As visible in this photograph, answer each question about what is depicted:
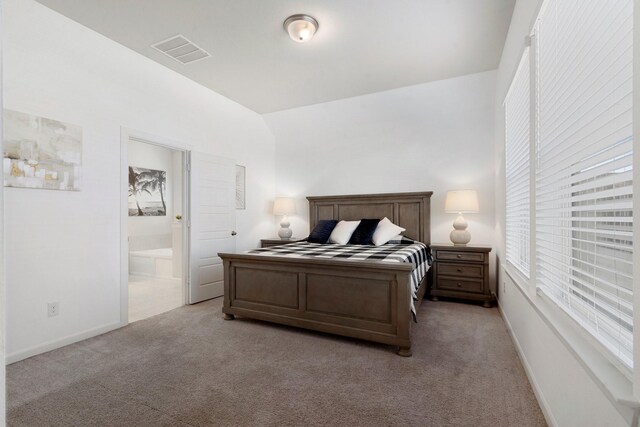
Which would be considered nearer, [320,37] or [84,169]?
[84,169]

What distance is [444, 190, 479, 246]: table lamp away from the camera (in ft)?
12.6

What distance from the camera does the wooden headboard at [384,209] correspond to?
14.1 feet

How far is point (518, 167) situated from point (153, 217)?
632 cm

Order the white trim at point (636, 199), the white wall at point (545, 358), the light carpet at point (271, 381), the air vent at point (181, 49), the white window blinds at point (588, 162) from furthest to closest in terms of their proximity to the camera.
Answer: the air vent at point (181, 49)
the light carpet at point (271, 381)
the white wall at point (545, 358)
the white window blinds at point (588, 162)
the white trim at point (636, 199)

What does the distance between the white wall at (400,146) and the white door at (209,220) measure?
126cm

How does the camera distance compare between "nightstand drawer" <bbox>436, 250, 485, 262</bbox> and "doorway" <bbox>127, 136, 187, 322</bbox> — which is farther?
"doorway" <bbox>127, 136, 187, 322</bbox>

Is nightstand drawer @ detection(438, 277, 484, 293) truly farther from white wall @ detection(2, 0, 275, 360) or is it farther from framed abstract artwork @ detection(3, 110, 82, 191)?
framed abstract artwork @ detection(3, 110, 82, 191)

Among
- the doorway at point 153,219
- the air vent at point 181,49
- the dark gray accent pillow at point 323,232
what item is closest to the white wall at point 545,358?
the dark gray accent pillow at point 323,232

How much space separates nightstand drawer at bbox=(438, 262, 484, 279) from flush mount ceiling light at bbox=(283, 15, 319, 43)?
301 cm

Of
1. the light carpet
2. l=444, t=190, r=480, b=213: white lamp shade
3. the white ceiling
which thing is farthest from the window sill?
the white ceiling

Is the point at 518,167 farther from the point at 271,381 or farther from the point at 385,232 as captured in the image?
the point at 271,381

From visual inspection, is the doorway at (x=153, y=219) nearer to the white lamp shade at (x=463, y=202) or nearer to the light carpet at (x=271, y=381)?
the light carpet at (x=271, y=381)

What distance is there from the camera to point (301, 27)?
2.74 m

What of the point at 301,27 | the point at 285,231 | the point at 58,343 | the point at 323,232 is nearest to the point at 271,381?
the point at 58,343
